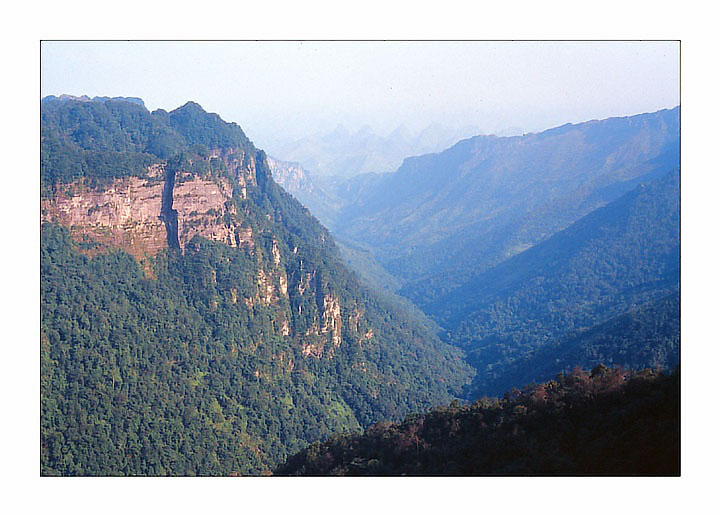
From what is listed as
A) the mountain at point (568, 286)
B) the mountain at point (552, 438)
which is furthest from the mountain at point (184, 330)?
the mountain at point (552, 438)

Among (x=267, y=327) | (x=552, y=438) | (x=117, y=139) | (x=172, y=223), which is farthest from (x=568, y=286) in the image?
(x=552, y=438)

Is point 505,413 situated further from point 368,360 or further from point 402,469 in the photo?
point 368,360

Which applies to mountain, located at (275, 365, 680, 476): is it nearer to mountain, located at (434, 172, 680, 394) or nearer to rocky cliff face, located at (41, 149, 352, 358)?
rocky cliff face, located at (41, 149, 352, 358)

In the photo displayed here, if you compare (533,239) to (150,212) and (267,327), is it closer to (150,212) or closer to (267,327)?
(267,327)

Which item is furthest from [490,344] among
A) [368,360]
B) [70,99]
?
[70,99]

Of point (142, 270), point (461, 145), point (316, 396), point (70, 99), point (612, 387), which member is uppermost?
point (461, 145)

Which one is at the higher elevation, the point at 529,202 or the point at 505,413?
the point at 529,202

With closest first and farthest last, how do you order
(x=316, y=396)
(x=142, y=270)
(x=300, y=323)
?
(x=142, y=270) → (x=316, y=396) → (x=300, y=323)

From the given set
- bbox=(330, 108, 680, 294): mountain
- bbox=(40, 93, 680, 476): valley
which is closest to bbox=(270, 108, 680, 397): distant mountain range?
bbox=(330, 108, 680, 294): mountain
